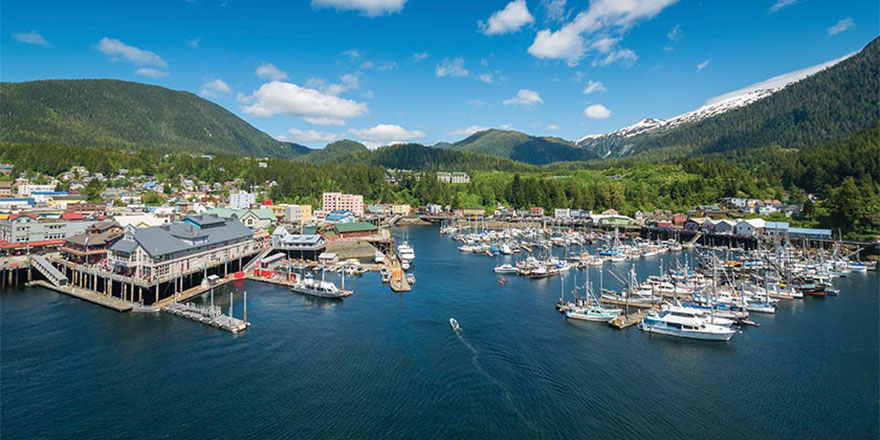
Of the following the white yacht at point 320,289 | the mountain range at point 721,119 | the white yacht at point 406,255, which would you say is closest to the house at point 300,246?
the white yacht at point 406,255

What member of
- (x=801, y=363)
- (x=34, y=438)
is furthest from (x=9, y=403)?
(x=801, y=363)

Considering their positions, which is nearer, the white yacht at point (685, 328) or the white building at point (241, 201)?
the white yacht at point (685, 328)

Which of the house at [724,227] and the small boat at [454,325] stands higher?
the house at [724,227]

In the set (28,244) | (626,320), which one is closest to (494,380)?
(626,320)

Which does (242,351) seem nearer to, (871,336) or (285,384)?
(285,384)

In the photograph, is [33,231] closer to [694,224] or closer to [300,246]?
[300,246]

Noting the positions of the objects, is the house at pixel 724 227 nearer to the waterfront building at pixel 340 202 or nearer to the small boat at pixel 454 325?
the small boat at pixel 454 325
